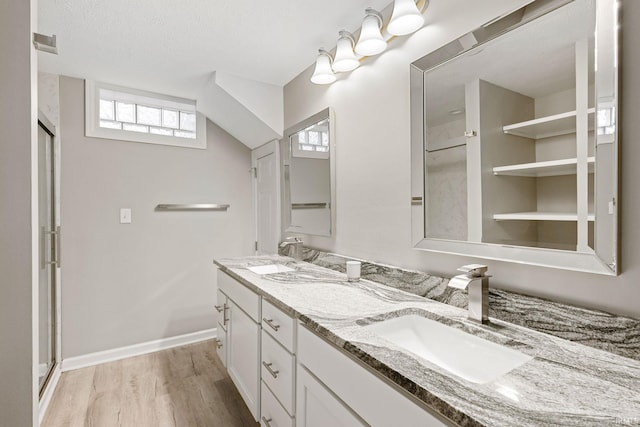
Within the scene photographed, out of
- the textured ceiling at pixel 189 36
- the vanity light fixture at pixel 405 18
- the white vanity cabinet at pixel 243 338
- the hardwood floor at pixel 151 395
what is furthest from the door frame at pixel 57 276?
the vanity light fixture at pixel 405 18

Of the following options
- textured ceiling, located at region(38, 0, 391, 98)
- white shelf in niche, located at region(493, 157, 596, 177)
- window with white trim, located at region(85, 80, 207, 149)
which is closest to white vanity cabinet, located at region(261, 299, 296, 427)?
white shelf in niche, located at region(493, 157, 596, 177)

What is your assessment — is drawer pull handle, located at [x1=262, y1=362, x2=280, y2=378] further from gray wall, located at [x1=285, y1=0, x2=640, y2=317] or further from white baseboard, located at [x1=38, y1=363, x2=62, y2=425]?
white baseboard, located at [x1=38, y1=363, x2=62, y2=425]

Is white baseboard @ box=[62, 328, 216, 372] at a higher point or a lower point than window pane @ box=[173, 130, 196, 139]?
lower

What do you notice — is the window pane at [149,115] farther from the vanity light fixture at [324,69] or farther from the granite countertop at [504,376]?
the granite countertop at [504,376]

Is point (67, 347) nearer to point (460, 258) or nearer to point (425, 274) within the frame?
point (425, 274)

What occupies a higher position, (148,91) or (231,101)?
(148,91)

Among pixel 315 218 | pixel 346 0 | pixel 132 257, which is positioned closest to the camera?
pixel 346 0

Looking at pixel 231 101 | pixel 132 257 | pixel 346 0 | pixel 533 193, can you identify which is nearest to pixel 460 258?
pixel 533 193

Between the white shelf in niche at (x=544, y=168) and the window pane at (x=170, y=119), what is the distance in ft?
8.76

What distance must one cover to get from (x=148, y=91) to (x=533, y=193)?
2.89 metres

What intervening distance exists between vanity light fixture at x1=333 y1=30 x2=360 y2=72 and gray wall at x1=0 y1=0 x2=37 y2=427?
1.26 metres

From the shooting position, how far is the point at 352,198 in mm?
1850

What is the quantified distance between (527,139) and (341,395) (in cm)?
97

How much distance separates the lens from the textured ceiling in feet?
5.19
